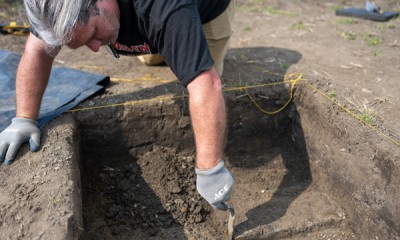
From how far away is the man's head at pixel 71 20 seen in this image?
2.23 m

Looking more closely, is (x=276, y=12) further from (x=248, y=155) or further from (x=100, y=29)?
(x=100, y=29)

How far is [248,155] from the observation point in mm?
3842

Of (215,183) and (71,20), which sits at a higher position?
(71,20)

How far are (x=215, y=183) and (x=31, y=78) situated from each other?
1449 millimetres

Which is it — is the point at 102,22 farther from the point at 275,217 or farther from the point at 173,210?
the point at 275,217

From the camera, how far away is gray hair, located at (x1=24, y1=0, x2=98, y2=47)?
2.22 meters

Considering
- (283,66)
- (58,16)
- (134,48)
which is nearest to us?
(58,16)

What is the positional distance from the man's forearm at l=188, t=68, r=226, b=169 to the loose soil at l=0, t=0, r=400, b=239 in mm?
783

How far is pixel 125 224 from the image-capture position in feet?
10.4

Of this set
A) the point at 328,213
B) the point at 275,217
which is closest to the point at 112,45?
the point at 275,217

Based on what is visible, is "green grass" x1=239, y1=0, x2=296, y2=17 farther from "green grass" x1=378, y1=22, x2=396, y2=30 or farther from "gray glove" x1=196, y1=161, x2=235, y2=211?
"gray glove" x1=196, y1=161, x2=235, y2=211

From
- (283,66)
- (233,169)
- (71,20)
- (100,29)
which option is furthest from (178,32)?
(283,66)

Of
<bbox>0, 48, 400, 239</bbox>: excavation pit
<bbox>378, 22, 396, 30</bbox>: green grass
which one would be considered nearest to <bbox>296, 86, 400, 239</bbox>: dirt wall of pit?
<bbox>0, 48, 400, 239</bbox>: excavation pit

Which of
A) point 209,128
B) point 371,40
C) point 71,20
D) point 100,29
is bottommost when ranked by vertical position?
point 371,40
